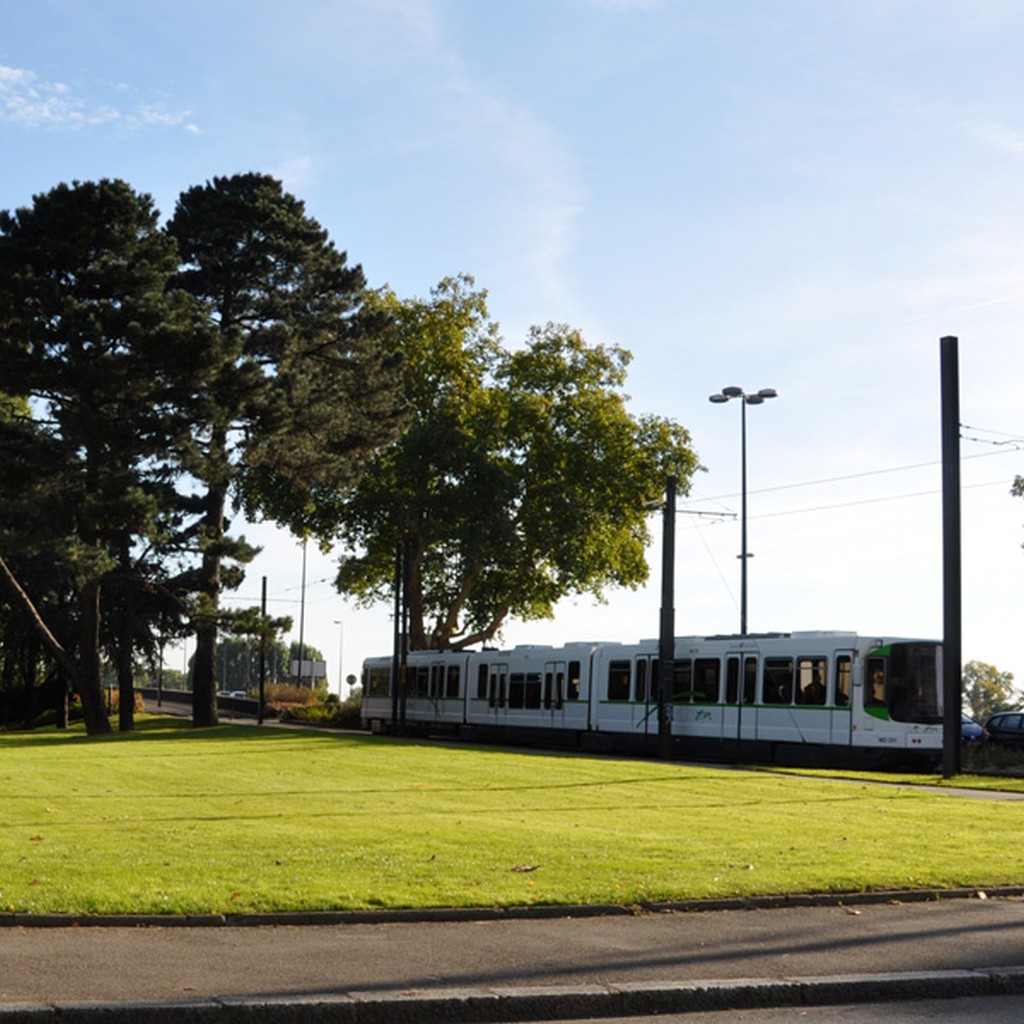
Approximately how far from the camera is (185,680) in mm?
182875

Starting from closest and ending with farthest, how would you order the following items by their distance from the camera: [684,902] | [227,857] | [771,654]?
[684,902], [227,857], [771,654]

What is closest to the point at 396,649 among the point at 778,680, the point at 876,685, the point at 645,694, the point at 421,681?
the point at 421,681

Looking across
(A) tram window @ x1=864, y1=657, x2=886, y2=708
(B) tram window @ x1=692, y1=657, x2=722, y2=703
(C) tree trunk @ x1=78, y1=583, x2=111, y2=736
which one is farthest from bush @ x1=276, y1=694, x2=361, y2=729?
(A) tram window @ x1=864, y1=657, x2=886, y2=708

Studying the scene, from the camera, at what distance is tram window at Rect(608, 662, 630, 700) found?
140 ft

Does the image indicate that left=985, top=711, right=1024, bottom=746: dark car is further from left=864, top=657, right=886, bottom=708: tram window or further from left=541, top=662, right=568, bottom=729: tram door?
left=864, top=657, right=886, bottom=708: tram window

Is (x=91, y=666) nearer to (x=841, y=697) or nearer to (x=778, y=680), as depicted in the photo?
(x=778, y=680)

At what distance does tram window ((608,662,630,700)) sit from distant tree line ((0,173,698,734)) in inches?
415

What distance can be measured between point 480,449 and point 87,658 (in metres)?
17.8

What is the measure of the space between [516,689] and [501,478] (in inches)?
470

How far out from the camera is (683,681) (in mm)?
40094

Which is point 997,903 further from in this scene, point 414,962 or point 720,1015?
point 414,962

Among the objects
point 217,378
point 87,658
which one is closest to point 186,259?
point 217,378

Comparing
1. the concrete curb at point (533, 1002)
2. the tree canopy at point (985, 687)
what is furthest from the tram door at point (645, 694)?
the tree canopy at point (985, 687)

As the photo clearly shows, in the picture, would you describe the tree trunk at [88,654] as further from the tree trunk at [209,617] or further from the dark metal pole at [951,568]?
the dark metal pole at [951,568]
